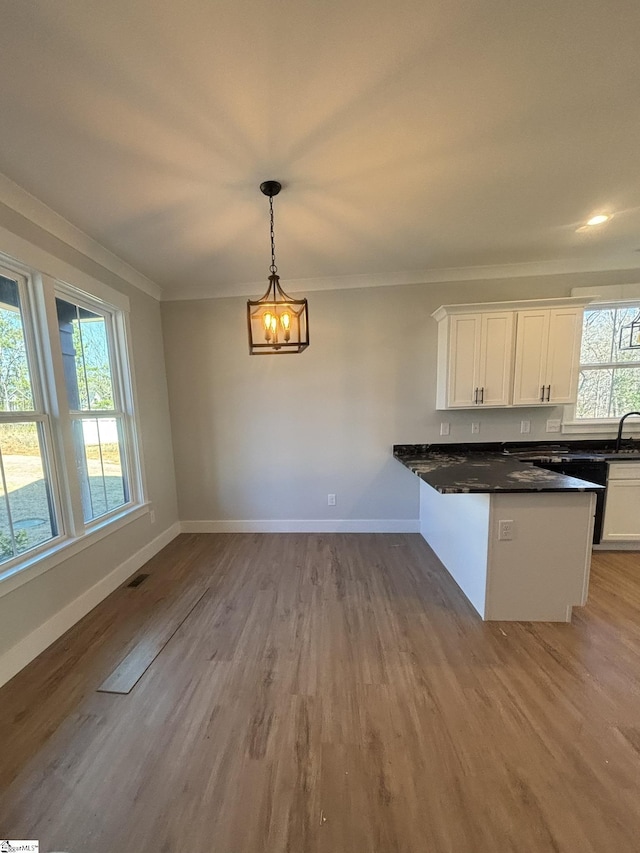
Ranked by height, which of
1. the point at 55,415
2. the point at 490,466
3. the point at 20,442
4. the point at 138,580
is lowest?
the point at 138,580

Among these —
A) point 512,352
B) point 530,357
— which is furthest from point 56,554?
point 530,357

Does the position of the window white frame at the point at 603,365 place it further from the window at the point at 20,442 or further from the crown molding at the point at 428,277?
the window at the point at 20,442

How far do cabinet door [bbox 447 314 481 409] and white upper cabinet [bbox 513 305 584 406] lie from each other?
0.38 metres

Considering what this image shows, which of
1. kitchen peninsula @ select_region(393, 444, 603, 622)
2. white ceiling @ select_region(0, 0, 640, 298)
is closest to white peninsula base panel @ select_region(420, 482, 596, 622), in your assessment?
kitchen peninsula @ select_region(393, 444, 603, 622)

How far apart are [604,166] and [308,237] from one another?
6.06 feet

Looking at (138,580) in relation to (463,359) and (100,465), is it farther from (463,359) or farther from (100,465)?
(463,359)

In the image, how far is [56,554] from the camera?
206cm

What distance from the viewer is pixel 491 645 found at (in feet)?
6.16

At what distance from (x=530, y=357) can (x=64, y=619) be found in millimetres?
4287

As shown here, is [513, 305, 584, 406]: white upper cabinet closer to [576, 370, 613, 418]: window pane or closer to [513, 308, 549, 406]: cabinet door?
[513, 308, 549, 406]: cabinet door

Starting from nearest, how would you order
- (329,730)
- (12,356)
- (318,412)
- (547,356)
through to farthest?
1. (329,730)
2. (12,356)
3. (547,356)
4. (318,412)

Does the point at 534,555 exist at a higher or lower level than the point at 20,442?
lower

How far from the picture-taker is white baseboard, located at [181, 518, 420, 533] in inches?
138

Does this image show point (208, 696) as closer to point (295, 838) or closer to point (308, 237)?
point (295, 838)
